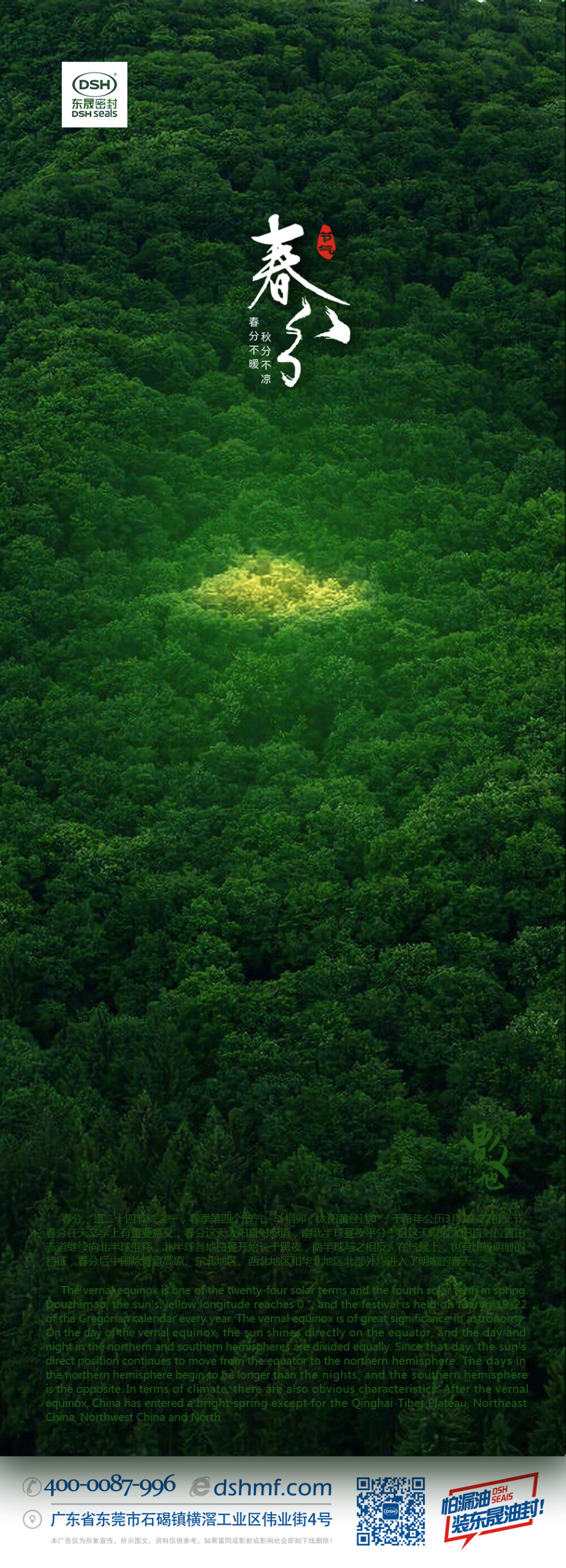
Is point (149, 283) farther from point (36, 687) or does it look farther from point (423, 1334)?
point (423, 1334)

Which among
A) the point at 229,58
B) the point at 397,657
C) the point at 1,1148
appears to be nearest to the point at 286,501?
the point at 397,657

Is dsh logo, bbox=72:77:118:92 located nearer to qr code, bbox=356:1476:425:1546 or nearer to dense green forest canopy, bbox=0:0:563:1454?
dense green forest canopy, bbox=0:0:563:1454

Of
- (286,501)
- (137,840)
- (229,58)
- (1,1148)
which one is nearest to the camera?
(1,1148)

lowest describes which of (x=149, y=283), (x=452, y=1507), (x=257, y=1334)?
(x=452, y=1507)

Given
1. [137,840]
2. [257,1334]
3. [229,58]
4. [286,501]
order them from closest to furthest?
[257,1334] → [137,840] → [286,501] → [229,58]
